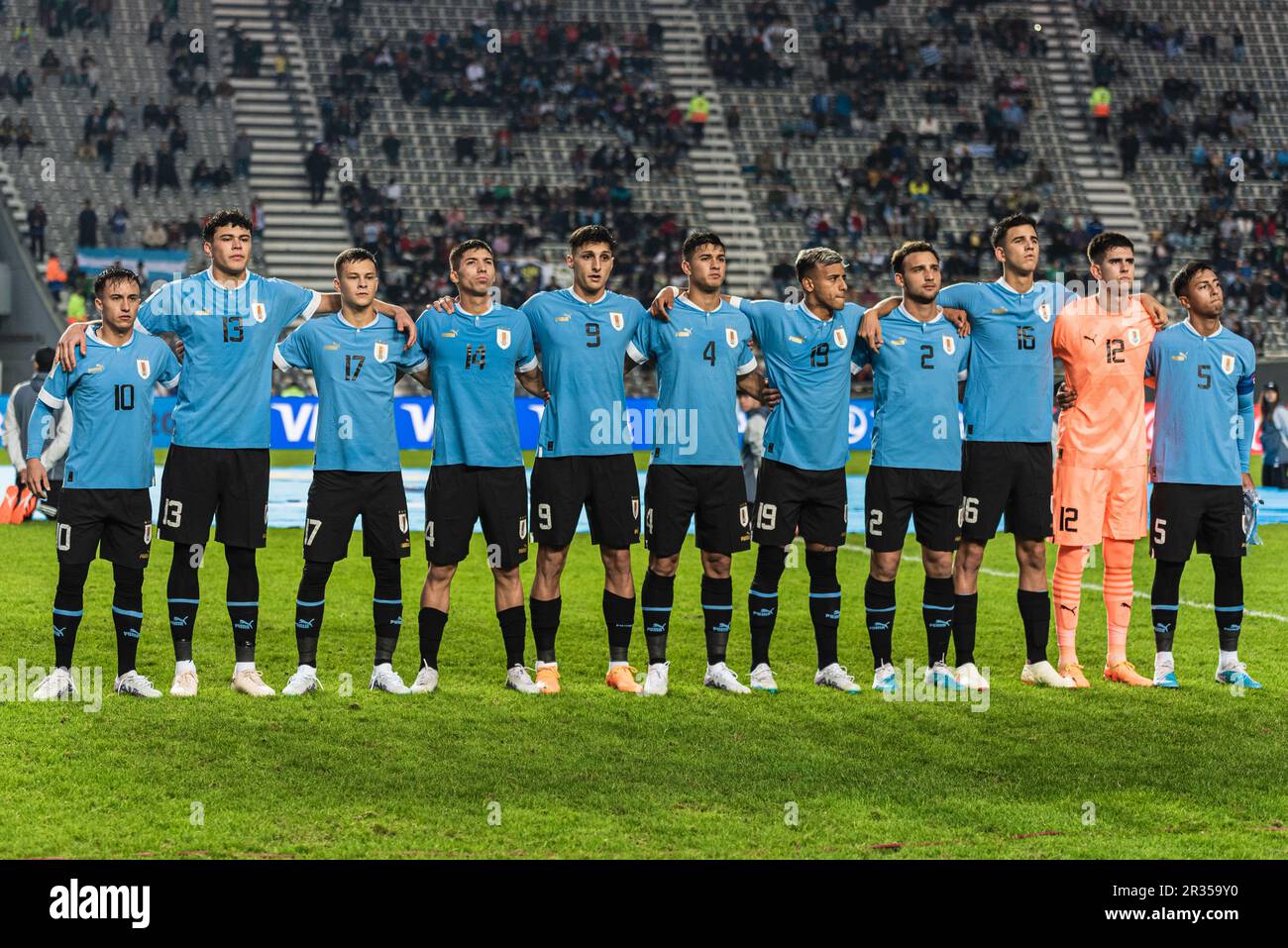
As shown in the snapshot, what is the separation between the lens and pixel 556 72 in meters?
36.7

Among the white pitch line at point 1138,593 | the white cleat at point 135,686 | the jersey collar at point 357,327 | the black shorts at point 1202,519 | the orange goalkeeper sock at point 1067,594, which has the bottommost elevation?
the white pitch line at point 1138,593

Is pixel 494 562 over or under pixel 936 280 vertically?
under

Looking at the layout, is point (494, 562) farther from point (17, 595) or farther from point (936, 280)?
point (17, 595)

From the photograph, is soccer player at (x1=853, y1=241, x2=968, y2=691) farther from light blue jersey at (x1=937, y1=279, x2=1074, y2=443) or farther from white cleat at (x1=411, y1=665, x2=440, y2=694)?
white cleat at (x1=411, y1=665, x2=440, y2=694)

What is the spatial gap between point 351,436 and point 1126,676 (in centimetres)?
432

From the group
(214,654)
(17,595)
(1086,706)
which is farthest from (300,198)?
(1086,706)

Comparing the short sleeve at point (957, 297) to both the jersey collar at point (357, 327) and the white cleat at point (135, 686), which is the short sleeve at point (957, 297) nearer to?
the jersey collar at point (357, 327)

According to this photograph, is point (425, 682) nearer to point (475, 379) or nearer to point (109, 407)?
point (475, 379)

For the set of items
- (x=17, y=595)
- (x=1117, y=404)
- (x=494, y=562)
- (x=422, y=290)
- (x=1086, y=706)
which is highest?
(x=1117, y=404)

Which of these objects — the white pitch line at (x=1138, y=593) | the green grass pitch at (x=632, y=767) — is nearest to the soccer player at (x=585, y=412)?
the green grass pitch at (x=632, y=767)

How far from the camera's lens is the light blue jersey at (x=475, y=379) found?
821 cm

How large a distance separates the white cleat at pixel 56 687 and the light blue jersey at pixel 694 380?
313 cm

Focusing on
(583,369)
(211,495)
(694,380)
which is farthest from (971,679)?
(211,495)
